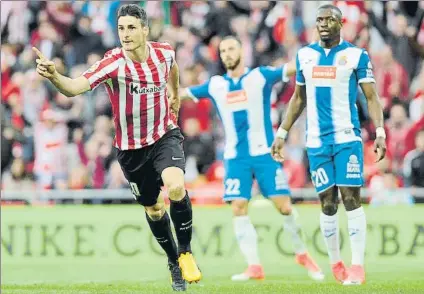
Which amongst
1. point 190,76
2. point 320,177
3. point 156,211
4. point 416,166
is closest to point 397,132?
point 416,166

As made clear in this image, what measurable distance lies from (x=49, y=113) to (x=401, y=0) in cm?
610

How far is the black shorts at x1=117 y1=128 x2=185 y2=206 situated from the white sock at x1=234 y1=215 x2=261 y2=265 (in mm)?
2871

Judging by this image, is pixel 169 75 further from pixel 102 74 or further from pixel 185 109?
pixel 185 109

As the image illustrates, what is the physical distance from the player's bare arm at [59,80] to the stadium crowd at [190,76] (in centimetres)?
665

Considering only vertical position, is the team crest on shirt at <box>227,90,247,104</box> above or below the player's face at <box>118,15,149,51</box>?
below

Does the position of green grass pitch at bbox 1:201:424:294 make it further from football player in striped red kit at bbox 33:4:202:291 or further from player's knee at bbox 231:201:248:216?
football player in striped red kit at bbox 33:4:202:291

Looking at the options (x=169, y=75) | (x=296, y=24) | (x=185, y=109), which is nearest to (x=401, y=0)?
(x=296, y=24)

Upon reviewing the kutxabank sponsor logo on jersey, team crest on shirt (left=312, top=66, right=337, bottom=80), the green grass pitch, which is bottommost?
the green grass pitch

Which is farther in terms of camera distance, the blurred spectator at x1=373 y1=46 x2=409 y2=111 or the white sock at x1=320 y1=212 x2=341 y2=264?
the blurred spectator at x1=373 y1=46 x2=409 y2=111

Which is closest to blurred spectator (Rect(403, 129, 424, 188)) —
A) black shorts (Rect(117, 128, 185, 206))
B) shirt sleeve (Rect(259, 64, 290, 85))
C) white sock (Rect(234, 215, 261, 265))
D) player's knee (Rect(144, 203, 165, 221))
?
shirt sleeve (Rect(259, 64, 290, 85))

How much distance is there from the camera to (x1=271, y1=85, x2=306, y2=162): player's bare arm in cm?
1282

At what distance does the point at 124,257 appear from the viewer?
17.1 meters

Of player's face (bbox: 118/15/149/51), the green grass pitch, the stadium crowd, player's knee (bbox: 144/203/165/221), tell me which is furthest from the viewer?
the stadium crowd

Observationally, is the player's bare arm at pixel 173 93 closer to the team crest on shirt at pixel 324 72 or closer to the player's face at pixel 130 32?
the player's face at pixel 130 32
